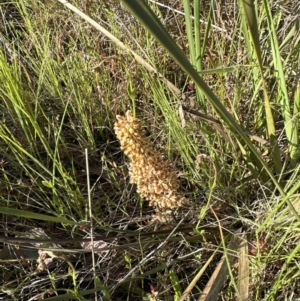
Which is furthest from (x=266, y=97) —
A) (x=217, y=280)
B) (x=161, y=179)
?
(x=217, y=280)

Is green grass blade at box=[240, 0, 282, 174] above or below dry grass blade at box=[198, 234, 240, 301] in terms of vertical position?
above

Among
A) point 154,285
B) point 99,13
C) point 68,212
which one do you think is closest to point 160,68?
point 99,13

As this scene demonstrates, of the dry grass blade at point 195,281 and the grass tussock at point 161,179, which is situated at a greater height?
the grass tussock at point 161,179

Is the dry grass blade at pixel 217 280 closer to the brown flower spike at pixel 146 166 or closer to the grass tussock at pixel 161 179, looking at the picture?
the grass tussock at pixel 161 179

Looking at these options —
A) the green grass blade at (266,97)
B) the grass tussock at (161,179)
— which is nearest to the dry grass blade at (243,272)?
the grass tussock at (161,179)

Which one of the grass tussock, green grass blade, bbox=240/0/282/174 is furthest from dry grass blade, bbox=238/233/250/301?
green grass blade, bbox=240/0/282/174

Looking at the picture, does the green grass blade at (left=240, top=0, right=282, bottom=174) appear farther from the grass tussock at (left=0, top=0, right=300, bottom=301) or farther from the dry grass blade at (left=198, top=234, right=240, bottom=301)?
the dry grass blade at (left=198, top=234, right=240, bottom=301)

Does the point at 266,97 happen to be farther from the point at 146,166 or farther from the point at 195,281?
the point at 195,281
